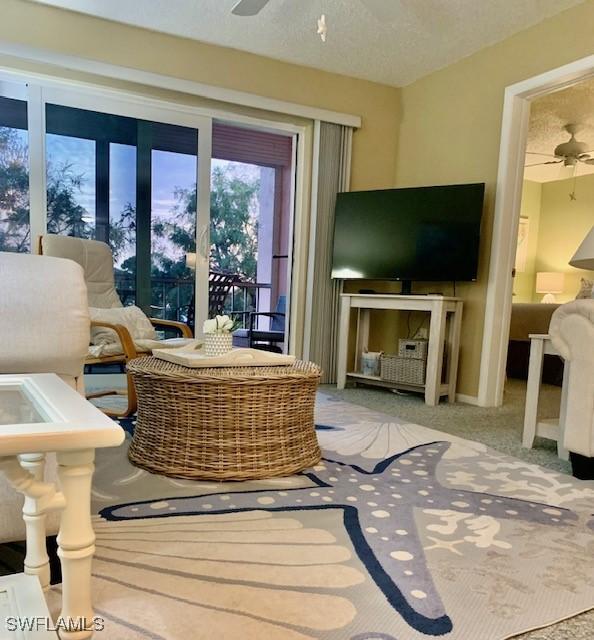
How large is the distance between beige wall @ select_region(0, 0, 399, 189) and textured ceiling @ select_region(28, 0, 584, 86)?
7 centimetres

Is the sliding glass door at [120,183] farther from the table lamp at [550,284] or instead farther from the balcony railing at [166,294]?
the table lamp at [550,284]

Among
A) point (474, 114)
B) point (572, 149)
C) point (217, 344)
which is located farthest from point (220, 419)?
point (572, 149)

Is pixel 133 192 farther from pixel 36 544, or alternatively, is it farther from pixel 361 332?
pixel 36 544

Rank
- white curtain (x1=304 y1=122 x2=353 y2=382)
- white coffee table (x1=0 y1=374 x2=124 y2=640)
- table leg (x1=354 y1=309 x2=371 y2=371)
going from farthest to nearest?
table leg (x1=354 y1=309 x2=371 y2=371) < white curtain (x1=304 y1=122 x2=353 y2=382) < white coffee table (x1=0 y1=374 x2=124 y2=640)

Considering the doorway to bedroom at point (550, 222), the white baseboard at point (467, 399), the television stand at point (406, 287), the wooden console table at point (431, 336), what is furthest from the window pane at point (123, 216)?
the doorway to bedroom at point (550, 222)

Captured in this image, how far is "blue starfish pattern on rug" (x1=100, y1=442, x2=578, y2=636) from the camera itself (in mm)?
1113

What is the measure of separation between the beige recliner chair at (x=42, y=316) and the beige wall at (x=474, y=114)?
2794mm

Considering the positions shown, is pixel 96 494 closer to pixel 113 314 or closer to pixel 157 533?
pixel 157 533


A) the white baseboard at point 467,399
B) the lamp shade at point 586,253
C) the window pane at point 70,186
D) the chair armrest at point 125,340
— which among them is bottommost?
the white baseboard at point 467,399

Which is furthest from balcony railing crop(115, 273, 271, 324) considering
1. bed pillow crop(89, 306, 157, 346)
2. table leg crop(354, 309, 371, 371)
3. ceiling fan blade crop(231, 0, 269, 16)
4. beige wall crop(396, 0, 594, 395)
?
beige wall crop(396, 0, 594, 395)

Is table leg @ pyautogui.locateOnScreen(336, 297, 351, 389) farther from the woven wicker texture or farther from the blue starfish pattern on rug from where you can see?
the blue starfish pattern on rug

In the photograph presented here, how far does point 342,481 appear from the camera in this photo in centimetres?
179

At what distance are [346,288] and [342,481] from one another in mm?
2423

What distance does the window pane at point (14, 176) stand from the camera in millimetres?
3053
